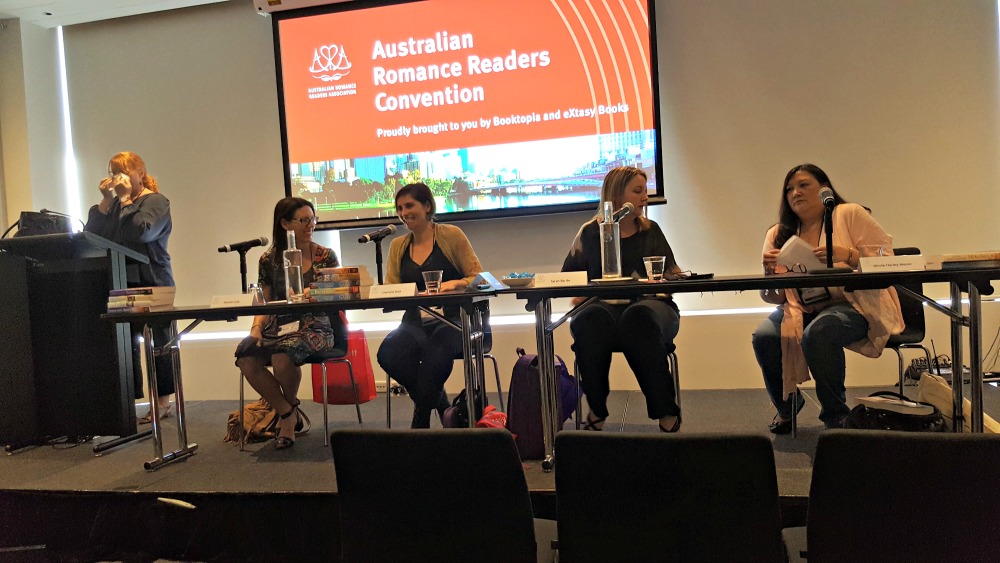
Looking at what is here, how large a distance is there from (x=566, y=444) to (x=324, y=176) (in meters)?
3.75

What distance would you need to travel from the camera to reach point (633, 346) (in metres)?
2.54

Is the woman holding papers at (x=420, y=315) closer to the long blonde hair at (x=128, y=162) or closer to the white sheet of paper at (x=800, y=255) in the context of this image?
the white sheet of paper at (x=800, y=255)

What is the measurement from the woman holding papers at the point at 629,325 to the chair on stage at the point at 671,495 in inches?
56.3

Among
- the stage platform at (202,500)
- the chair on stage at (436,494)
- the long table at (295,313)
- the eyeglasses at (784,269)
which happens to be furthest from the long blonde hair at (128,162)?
the eyeglasses at (784,269)

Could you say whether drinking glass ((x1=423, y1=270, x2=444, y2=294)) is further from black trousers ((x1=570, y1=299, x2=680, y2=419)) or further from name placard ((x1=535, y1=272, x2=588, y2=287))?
black trousers ((x1=570, y1=299, x2=680, y2=419))

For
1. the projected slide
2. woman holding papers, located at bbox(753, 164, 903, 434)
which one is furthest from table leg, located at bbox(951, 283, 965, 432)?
the projected slide

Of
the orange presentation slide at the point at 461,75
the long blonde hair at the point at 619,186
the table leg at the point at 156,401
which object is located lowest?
the table leg at the point at 156,401

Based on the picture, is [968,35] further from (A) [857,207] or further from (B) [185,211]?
(B) [185,211]

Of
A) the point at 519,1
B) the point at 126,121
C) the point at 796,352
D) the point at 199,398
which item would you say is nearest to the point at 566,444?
the point at 796,352

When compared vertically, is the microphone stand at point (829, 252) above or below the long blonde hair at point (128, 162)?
below

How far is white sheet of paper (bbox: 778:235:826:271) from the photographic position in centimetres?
230

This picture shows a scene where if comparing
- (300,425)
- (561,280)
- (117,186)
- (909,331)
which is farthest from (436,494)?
(117,186)

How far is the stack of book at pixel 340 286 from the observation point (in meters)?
2.48

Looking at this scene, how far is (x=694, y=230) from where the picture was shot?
415 cm
